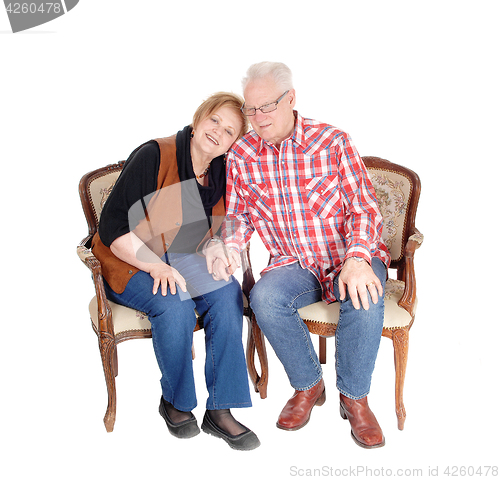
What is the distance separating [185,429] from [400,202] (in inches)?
60.3

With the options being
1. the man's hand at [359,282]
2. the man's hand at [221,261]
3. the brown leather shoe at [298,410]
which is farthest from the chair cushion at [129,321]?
the man's hand at [359,282]

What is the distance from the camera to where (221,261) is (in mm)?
2734

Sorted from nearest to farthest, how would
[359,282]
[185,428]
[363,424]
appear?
[359,282], [363,424], [185,428]

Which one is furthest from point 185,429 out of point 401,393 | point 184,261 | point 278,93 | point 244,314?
point 278,93

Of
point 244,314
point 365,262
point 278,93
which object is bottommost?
point 244,314

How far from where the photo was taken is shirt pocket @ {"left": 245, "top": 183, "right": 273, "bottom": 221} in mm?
2785

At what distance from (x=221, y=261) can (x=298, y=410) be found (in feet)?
2.58

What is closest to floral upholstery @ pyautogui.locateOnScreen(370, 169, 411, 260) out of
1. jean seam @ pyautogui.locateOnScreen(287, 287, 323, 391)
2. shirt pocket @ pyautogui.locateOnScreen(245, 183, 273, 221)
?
jean seam @ pyautogui.locateOnScreen(287, 287, 323, 391)

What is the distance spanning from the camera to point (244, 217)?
2914mm

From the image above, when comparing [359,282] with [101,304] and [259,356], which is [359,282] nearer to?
[259,356]

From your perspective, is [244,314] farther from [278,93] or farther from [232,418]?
[278,93]

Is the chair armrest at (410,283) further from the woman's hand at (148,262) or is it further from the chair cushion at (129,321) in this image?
the chair cushion at (129,321)

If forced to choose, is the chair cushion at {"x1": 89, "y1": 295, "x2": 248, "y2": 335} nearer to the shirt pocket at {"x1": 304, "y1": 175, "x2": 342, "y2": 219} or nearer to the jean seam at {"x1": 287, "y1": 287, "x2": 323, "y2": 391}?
the jean seam at {"x1": 287, "y1": 287, "x2": 323, "y2": 391}

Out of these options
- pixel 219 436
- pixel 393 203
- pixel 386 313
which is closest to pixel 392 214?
pixel 393 203
